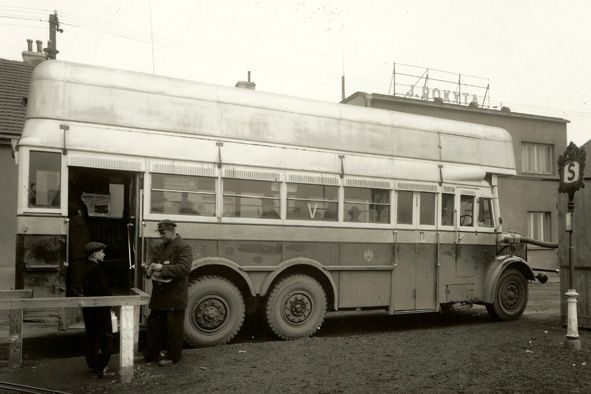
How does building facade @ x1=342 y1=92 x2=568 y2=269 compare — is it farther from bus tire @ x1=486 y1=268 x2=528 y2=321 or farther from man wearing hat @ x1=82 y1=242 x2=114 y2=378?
man wearing hat @ x1=82 y1=242 x2=114 y2=378

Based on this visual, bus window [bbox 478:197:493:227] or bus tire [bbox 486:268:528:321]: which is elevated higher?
bus window [bbox 478:197:493:227]

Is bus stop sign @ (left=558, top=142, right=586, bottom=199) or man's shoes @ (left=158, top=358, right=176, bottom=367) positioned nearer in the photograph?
man's shoes @ (left=158, top=358, right=176, bottom=367)

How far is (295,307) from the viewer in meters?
8.82

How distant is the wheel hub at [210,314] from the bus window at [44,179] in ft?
7.78

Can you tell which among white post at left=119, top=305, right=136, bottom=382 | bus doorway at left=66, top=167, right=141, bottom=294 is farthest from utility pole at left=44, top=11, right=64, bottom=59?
white post at left=119, top=305, right=136, bottom=382

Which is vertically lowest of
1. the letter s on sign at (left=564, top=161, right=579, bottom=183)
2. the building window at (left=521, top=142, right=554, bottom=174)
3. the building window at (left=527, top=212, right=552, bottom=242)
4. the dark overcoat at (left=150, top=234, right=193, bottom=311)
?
the dark overcoat at (left=150, top=234, right=193, bottom=311)

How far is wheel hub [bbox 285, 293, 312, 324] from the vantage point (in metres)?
8.79

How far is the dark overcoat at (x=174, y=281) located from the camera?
276 inches

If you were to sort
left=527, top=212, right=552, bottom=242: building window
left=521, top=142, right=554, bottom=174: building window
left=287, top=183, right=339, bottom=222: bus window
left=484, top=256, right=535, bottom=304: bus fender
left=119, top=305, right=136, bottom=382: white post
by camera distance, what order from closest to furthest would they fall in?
left=119, top=305, right=136, bottom=382: white post < left=287, top=183, right=339, bottom=222: bus window < left=484, top=256, right=535, bottom=304: bus fender < left=527, top=212, right=552, bottom=242: building window < left=521, top=142, right=554, bottom=174: building window

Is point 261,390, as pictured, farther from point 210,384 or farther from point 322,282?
point 322,282

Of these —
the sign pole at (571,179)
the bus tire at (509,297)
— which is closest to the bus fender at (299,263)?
the sign pole at (571,179)

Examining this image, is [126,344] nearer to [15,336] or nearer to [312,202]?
[15,336]

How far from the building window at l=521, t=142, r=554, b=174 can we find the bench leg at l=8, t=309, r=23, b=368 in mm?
22239

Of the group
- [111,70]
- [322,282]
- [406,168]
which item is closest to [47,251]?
[111,70]
